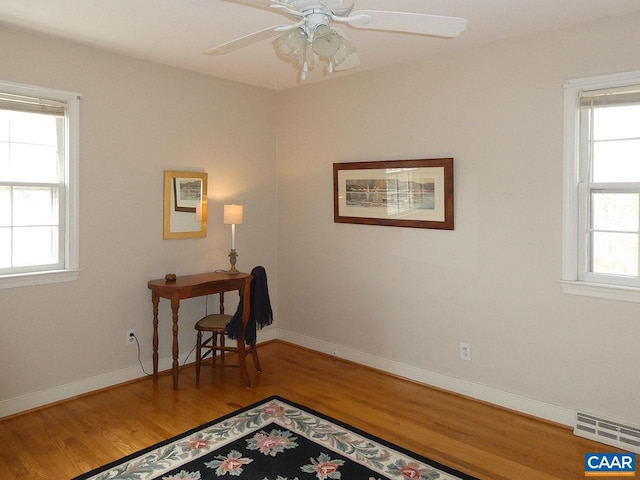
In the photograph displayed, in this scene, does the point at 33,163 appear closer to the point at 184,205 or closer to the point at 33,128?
the point at 33,128

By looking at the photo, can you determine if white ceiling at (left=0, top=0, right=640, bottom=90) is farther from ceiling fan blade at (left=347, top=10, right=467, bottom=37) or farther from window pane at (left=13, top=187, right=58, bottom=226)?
window pane at (left=13, top=187, right=58, bottom=226)

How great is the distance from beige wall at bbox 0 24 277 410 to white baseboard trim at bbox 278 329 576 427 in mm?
1237

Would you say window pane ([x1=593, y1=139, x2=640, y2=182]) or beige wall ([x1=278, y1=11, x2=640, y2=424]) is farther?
beige wall ([x1=278, y1=11, x2=640, y2=424])

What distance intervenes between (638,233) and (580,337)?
2.48 feet

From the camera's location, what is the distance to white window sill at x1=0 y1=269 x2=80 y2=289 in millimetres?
3303

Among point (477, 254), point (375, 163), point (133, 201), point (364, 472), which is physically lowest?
point (364, 472)

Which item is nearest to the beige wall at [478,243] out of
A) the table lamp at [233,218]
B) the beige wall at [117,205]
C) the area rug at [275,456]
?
the table lamp at [233,218]

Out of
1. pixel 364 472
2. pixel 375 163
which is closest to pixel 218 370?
pixel 364 472

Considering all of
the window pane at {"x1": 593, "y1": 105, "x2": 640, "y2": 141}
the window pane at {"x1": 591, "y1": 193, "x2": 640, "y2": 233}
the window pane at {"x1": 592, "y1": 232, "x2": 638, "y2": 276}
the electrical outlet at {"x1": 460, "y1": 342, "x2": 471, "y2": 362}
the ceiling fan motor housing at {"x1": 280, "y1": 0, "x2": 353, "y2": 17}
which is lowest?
the electrical outlet at {"x1": 460, "y1": 342, "x2": 471, "y2": 362}

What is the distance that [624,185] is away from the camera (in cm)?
298

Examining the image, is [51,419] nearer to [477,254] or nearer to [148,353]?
[148,353]

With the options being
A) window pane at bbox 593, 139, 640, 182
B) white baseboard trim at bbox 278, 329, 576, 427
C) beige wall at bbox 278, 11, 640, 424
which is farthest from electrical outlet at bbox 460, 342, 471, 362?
window pane at bbox 593, 139, 640, 182

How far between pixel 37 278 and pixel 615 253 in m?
3.95

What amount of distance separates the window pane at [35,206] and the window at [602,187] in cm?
364
